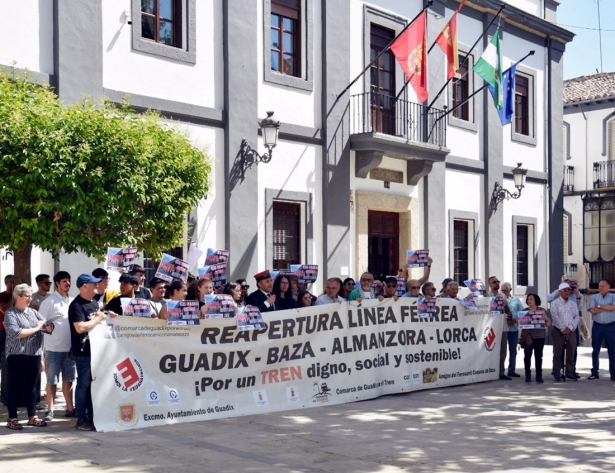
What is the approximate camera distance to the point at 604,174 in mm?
40375

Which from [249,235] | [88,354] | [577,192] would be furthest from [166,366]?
[577,192]

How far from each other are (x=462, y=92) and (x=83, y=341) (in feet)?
50.0

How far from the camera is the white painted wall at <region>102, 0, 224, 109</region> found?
46.2 feet

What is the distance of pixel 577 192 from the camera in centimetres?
4159

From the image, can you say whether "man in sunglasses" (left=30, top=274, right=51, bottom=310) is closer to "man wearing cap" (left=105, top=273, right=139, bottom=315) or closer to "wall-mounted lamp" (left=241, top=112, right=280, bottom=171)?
"man wearing cap" (left=105, top=273, right=139, bottom=315)

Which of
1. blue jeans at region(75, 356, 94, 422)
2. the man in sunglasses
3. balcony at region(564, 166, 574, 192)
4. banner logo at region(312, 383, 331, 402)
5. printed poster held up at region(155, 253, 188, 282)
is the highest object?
balcony at region(564, 166, 574, 192)

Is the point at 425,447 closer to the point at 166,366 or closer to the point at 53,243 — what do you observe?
the point at 166,366

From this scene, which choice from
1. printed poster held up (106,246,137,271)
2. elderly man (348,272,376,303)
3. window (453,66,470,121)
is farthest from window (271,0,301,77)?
printed poster held up (106,246,137,271)

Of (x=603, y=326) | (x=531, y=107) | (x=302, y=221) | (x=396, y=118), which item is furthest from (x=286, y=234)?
(x=531, y=107)

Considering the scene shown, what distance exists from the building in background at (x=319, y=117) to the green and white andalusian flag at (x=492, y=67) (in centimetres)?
142

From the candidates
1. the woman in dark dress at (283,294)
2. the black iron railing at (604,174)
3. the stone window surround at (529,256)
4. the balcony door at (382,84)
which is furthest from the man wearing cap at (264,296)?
the black iron railing at (604,174)

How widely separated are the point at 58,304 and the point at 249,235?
642 centimetres

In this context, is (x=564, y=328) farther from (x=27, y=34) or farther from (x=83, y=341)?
(x=27, y=34)

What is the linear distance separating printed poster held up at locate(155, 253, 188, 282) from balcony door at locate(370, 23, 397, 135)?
29.9 feet
